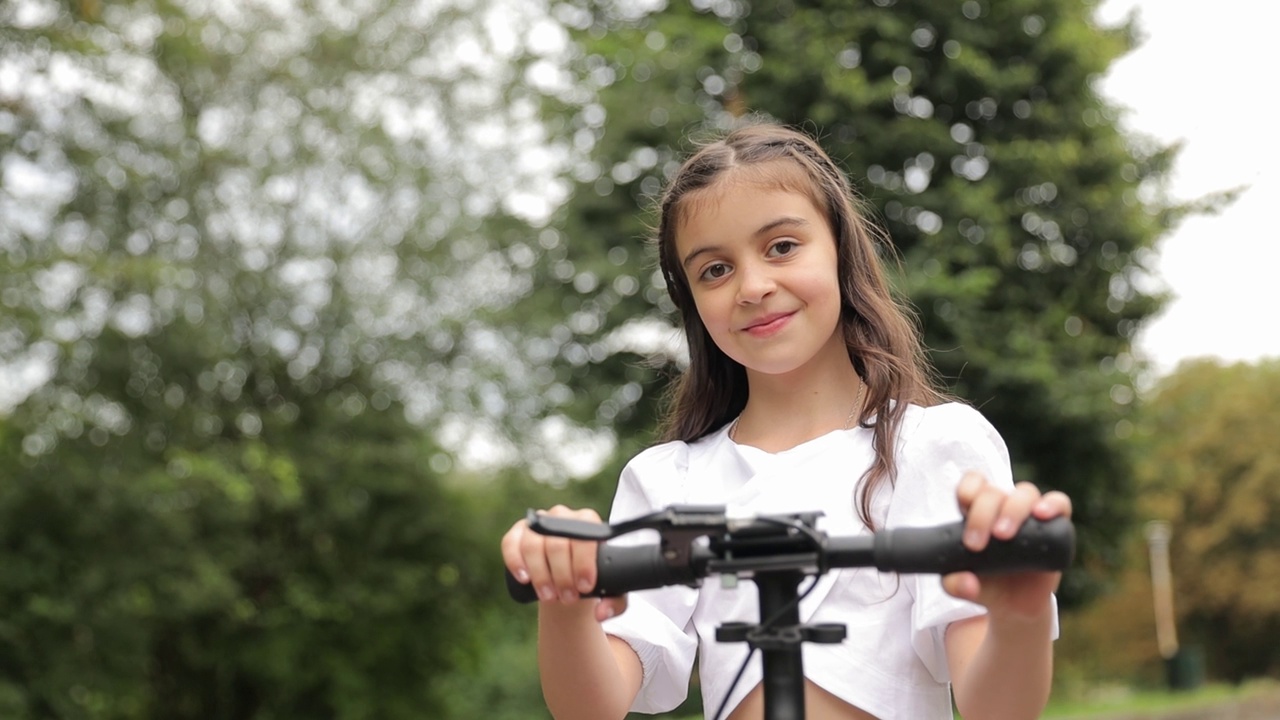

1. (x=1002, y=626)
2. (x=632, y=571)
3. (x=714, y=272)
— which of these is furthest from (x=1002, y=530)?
(x=714, y=272)

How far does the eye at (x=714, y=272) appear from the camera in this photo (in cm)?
208

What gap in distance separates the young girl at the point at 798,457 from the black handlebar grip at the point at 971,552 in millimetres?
268

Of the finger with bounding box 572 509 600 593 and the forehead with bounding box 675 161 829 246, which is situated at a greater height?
the forehead with bounding box 675 161 829 246

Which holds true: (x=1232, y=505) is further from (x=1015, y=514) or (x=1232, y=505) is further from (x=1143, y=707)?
(x=1015, y=514)

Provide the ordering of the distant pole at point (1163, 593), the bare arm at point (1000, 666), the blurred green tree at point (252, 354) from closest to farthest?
1. the bare arm at point (1000, 666)
2. the blurred green tree at point (252, 354)
3. the distant pole at point (1163, 593)

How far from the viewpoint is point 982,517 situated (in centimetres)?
129

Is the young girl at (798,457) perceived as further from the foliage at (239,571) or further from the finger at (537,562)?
the foliage at (239,571)

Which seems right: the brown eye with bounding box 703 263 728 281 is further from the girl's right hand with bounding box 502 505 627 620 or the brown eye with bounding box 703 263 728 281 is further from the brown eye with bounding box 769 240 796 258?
the girl's right hand with bounding box 502 505 627 620

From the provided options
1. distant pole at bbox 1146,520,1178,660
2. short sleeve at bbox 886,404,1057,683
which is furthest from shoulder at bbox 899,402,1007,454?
distant pole at bbox 1146,520,1178,660

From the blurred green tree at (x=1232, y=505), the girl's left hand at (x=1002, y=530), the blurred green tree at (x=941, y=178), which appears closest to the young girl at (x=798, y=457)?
the girl's left hand at (x=1002, y=530)

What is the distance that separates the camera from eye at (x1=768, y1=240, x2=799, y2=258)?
6.73 feet

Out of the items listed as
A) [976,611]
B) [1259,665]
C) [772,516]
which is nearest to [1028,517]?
[772,516]

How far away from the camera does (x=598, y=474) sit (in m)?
12.4

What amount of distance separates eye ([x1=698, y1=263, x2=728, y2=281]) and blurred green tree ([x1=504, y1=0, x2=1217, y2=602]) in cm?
919
